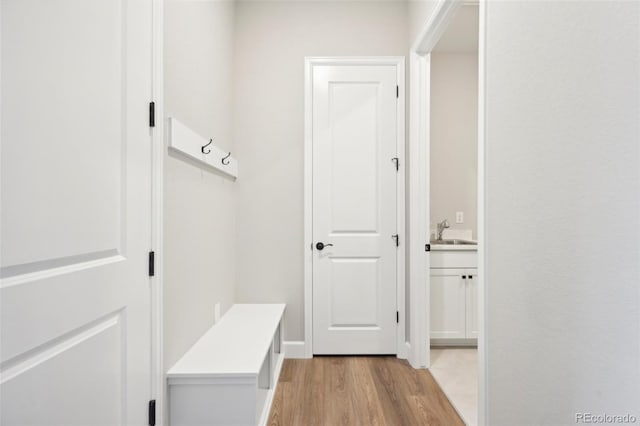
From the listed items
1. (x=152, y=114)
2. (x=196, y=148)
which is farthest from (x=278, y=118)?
(x=152, y=114)

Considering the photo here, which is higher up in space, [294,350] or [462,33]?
[462,33]

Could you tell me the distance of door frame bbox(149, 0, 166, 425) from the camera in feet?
4.89

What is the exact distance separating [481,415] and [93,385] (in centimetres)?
150

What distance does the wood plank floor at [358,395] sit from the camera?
6.61ft

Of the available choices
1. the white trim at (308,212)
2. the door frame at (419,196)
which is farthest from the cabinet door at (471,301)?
the white trim at (308,212)

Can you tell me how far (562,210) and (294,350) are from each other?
7.83 ft

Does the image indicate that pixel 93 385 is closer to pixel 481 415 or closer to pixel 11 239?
pixel 11 239

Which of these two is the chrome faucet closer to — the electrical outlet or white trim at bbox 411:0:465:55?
white trim at bbox 411:0:465:55

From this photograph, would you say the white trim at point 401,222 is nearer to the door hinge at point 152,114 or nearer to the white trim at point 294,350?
the white trim at point 294,350

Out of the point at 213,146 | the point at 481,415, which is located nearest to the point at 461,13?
the point at 213,146

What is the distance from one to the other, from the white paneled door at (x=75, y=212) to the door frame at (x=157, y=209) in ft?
0.14

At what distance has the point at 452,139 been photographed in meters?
3.65

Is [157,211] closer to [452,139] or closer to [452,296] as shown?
[452,296]

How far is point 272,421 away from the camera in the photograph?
6.53ft
